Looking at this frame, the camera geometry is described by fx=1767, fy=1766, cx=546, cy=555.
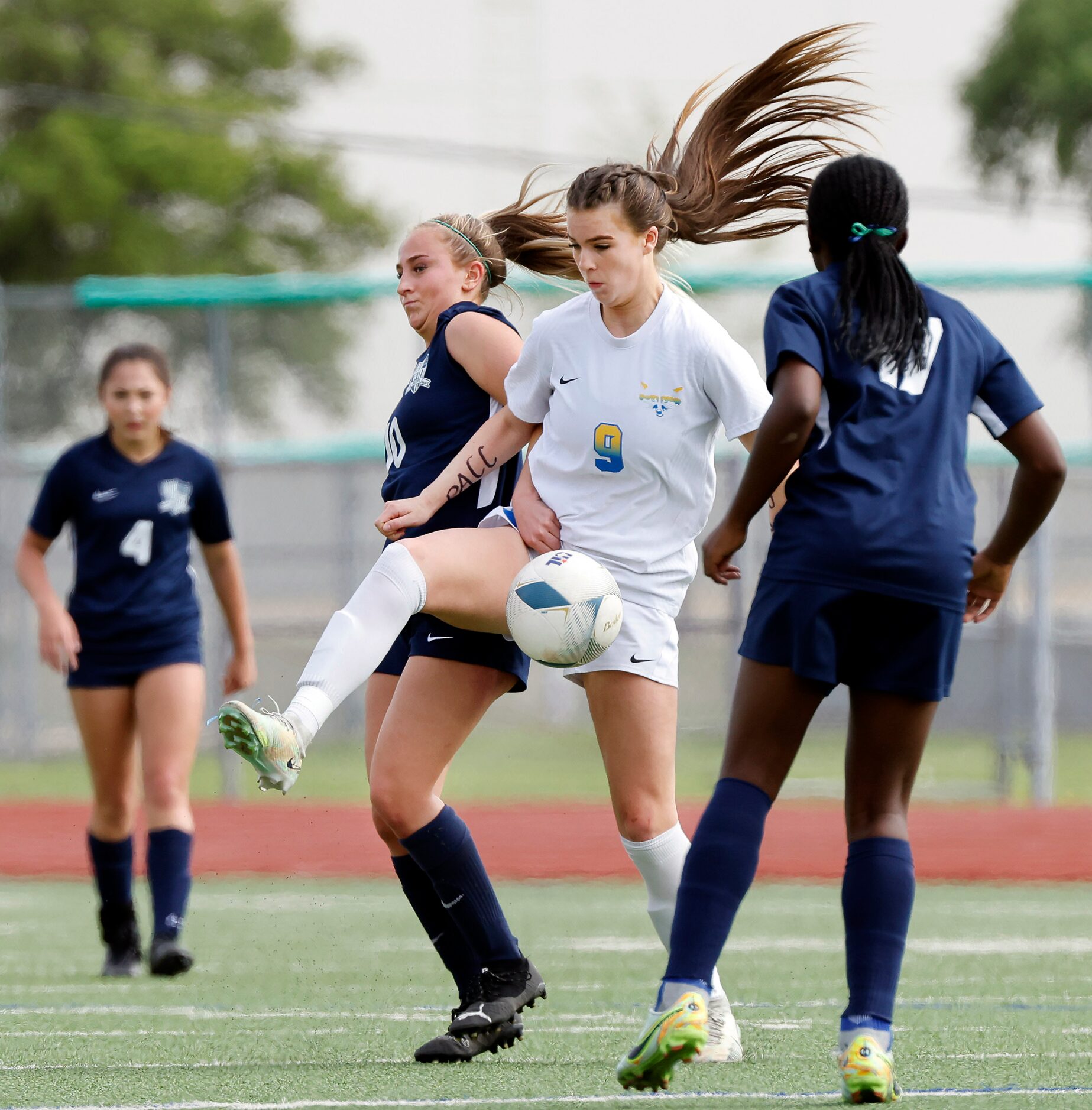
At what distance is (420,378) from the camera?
462 cm

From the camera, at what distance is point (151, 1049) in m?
4.36

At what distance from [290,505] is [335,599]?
897 mm

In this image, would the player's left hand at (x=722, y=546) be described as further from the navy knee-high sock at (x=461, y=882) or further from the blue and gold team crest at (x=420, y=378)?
A: the blue and gold team crest at (x=420, y=378)

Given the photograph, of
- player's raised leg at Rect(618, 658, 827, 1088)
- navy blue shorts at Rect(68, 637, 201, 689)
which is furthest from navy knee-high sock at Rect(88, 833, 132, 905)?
player's raised leg at Rect(618, 658, 827, 1088)

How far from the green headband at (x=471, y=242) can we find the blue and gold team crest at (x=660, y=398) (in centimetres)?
92

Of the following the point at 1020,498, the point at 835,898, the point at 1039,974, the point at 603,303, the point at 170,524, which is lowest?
the point at 835,898

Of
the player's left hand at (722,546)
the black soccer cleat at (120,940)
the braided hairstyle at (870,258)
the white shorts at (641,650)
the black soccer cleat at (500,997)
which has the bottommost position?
the black soccer cleat at (120,940)

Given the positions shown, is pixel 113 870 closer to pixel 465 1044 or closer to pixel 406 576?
pixel 465 1044

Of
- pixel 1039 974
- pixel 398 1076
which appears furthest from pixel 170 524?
pixel 1039 974

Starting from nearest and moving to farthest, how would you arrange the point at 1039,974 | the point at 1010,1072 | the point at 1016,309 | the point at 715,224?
1. the point at 1010,1072
2. the point at 715,224
3. the point at 1039,974
4. the point at 1016,309

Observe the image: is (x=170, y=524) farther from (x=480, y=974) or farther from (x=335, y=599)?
(x=335, y=599)

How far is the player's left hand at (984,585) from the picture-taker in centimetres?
363

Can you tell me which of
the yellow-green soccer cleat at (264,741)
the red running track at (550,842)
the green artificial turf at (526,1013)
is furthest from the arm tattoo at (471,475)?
the red running track at (550,842)

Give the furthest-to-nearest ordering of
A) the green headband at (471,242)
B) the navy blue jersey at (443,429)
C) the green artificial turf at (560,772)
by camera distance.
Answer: the green artificial turf at (560,772)
the green headband at (471,242)
the navy blue jersey at (443,429)
